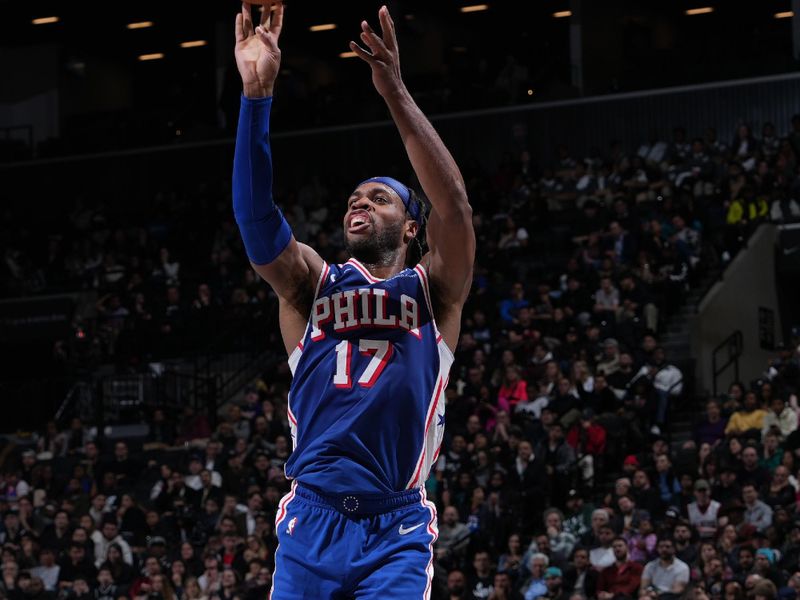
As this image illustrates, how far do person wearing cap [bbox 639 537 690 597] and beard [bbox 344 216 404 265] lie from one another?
9439 millimetres

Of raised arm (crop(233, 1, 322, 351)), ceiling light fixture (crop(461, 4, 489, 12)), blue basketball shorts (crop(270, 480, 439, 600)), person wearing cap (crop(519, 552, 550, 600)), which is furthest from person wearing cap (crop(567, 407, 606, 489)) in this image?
Result: ceiling light fixture (crop(461, 4, 489, 12))

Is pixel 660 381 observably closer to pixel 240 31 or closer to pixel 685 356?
pixel 685 356

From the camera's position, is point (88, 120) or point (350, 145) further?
point (88, 120)

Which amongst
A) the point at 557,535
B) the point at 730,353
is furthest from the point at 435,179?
the point at 730,353

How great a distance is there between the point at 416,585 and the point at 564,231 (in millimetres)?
18866

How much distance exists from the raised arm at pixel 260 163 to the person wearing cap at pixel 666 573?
972 centimetres

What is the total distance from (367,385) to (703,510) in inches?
428

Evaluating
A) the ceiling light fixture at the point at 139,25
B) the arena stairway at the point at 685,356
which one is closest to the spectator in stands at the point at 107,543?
the arena stairway at the point at 685,356

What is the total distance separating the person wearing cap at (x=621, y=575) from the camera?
14.4 meters

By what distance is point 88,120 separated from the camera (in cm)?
3581

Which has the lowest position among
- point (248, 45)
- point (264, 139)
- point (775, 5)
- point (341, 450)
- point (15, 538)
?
point (15, 538)

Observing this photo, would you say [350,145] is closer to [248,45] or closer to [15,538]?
[15,538]

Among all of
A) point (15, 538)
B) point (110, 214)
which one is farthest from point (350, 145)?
point (15, 538)

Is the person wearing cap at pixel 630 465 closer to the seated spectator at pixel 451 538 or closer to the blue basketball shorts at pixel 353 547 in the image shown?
the seated spectator at pixel 451 538
